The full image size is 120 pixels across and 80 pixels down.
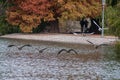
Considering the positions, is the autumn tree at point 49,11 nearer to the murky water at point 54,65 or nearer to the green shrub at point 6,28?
the green shrub at point 6,28

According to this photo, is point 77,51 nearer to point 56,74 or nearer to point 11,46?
point 11,46

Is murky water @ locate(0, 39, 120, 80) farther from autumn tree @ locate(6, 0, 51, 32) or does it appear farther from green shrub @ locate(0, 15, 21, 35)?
green shrub @ locate(0, 15, 21, 35)

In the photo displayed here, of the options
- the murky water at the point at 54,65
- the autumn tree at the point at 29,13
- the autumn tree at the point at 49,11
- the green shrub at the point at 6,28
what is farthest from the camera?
the green shrub at the point at 6,28

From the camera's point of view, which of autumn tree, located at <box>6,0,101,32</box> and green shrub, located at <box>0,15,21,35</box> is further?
green shrub, located at <box>0,15,21,35</box>

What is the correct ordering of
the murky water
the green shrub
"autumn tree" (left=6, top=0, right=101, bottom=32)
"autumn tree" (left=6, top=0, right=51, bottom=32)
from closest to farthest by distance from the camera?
the murky water < "autumn tree" (left=6, top=0, right=101, bottom=32) < "autumn tree" (left=6, top=0, right=51, bottom=32) < the green shrub

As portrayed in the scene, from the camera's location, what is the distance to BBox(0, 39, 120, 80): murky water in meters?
23.0

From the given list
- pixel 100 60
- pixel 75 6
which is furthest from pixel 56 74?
pixel 75 6

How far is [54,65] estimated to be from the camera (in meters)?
27.2

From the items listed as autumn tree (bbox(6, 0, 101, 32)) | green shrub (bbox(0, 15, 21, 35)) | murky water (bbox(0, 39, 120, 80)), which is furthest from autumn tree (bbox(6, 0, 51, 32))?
murky water (bbox(0, 39, 120, 80))

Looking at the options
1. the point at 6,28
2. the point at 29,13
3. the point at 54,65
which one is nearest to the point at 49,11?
the point at 29,13

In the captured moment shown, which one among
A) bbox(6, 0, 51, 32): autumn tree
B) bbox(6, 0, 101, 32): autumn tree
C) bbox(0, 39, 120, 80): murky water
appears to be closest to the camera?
bbox(0, 39, 120, 80): murky water

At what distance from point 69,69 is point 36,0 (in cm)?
2827

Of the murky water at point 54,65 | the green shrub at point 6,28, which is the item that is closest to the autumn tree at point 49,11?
the green shrub at point 6,28

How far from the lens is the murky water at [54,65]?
2303cm
